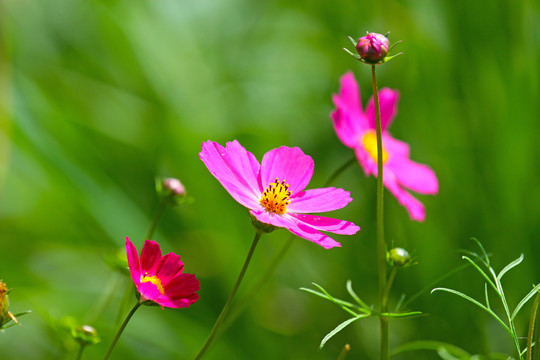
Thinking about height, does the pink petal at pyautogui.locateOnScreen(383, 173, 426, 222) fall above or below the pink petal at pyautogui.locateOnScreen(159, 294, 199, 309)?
above

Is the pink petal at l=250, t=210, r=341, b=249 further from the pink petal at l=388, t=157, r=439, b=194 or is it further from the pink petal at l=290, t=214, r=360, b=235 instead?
the pink petal at l=388, t=157, r=439, b=194

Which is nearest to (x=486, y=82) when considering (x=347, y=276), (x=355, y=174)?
(x=355, y=174)

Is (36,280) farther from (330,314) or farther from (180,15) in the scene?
(180,15)

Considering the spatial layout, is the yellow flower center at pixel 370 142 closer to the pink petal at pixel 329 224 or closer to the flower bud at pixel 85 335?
the pink petal at pixel 329 224

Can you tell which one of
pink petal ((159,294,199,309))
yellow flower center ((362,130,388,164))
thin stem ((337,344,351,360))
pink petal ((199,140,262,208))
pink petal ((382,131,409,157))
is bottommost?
thin stem ((337,344,351,360))

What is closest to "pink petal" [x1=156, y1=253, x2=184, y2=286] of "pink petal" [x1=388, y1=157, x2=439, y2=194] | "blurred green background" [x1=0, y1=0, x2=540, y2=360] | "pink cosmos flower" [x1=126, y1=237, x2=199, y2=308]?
"pink cosmos flower" [x1=126, y1=237, x2=199, y2=308]

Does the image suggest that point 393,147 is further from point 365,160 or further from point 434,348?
point 434,348

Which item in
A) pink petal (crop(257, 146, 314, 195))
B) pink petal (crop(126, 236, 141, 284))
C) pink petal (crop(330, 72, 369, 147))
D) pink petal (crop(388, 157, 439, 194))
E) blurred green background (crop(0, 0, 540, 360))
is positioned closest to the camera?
pink petal (crop(126, 236, 141, 284))
